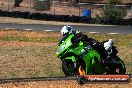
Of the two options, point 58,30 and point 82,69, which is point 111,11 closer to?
point 58,30

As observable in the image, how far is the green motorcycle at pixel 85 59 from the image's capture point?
1281 cm

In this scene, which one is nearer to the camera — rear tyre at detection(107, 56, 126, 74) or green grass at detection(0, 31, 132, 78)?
rear tyre at detection(107, 56, 126, 74)

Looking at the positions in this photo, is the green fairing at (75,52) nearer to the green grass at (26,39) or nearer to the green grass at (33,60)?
the green grass at (33,60)

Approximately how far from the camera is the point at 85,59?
504 inches

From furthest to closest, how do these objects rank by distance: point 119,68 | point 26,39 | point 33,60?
point 26,39 → point 33,60 → point 119,68

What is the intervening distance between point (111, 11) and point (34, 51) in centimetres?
2187

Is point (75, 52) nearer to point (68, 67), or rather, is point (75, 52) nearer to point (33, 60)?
point (68, 67)

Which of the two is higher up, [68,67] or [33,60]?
[68,67]

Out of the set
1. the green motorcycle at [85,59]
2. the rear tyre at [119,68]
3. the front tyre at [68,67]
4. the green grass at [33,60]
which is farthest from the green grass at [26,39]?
the rear tyre at [119,68]

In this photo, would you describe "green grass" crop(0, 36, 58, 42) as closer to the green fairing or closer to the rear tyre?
the green fairing

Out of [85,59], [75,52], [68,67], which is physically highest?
[75,52]

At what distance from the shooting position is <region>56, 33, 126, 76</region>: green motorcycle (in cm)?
1281

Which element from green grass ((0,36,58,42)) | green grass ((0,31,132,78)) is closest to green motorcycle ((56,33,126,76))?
green grass ((0,31,132,78))

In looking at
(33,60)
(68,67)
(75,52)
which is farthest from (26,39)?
(75,52)
